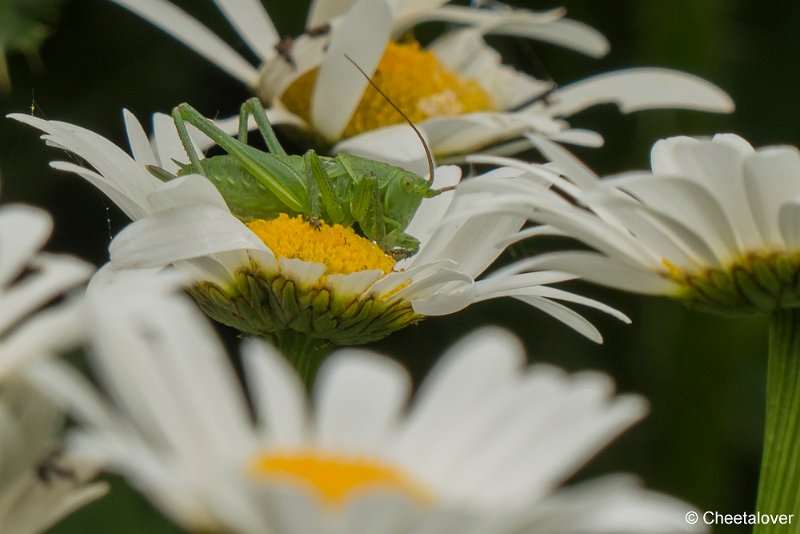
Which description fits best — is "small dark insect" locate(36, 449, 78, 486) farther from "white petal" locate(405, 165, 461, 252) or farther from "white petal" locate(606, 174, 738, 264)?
"white petal" locate(405, 165, 461, 252)

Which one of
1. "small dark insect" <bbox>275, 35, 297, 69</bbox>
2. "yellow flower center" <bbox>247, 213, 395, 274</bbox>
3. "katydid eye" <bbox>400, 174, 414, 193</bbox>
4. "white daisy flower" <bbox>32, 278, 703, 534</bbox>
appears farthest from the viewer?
"small dark insect" <bbox>275, 35, 297, 69</bbox>

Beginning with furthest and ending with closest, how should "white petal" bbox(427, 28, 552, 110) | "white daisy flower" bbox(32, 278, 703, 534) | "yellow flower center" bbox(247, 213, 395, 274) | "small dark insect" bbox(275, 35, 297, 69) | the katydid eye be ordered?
"white petal" bbox(427, 28, 552, 110), "small dark insect" bbox(275, 35, 297, 69), the katydid eye, "yellow flower center" bbox(247, 213, 395, 274), "white daisy flower" bbox(32, 278, 703, 534)

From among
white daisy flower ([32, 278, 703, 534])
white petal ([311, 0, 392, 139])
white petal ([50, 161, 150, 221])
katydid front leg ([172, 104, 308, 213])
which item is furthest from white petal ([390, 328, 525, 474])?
white petal ([311, 0, 392, 139])

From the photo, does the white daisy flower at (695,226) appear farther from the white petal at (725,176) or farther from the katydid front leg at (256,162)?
the katydid front leg at (256,162)

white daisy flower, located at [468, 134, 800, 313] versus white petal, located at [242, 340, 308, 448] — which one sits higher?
white daisy flower, located at [468, 134, 800, 313]

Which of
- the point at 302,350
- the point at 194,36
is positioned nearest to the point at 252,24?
the point at 194,36

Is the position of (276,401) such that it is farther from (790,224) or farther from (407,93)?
(407,93)

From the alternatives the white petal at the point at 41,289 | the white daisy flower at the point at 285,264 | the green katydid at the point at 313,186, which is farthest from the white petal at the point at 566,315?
the white petal at the point at 41,289
